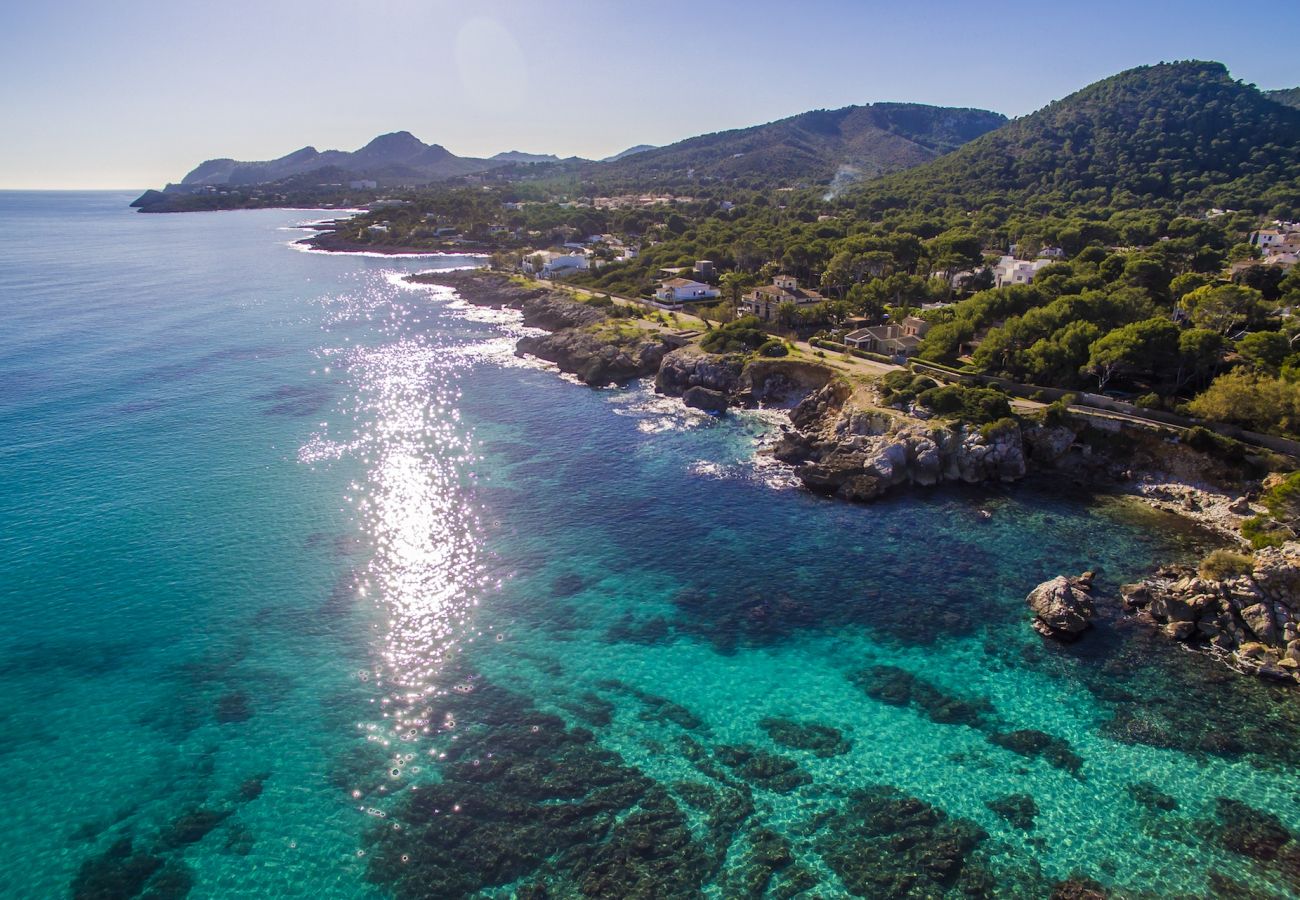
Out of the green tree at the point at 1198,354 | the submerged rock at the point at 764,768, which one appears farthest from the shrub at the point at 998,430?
the submerged rock at the point at 764,768

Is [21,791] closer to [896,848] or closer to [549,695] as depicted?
[549,695]

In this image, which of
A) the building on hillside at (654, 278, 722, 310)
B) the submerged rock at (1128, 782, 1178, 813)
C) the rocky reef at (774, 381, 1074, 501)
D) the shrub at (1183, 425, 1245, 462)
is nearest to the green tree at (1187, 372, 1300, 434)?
the shrub at (1183, 425, 1245, 462)

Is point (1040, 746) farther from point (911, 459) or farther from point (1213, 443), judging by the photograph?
point (1213, 443)

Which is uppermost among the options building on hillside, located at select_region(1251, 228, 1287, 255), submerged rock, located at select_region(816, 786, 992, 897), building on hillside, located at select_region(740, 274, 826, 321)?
building on hillside, located at select_region(1251, 228, 1287, 255)

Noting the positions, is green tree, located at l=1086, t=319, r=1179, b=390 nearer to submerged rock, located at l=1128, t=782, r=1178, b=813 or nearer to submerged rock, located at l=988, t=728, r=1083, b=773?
submerged rock, located at l=988, t=728, r=1083, b=773

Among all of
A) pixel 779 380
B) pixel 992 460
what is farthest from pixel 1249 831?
pixel 779 380

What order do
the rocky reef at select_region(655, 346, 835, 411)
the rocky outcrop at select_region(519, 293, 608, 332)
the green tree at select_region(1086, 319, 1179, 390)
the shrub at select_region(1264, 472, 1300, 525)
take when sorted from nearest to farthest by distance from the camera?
1. the shrub at select_region(1264, 472, 1300, 525)
2. the green tree at select_region(1086, 319, 1179, 390)
3. the rocky reef at select_region(655, 346, 835, 411)
4. the rocky outcrop at select_region(519, 293, 608, 332)
